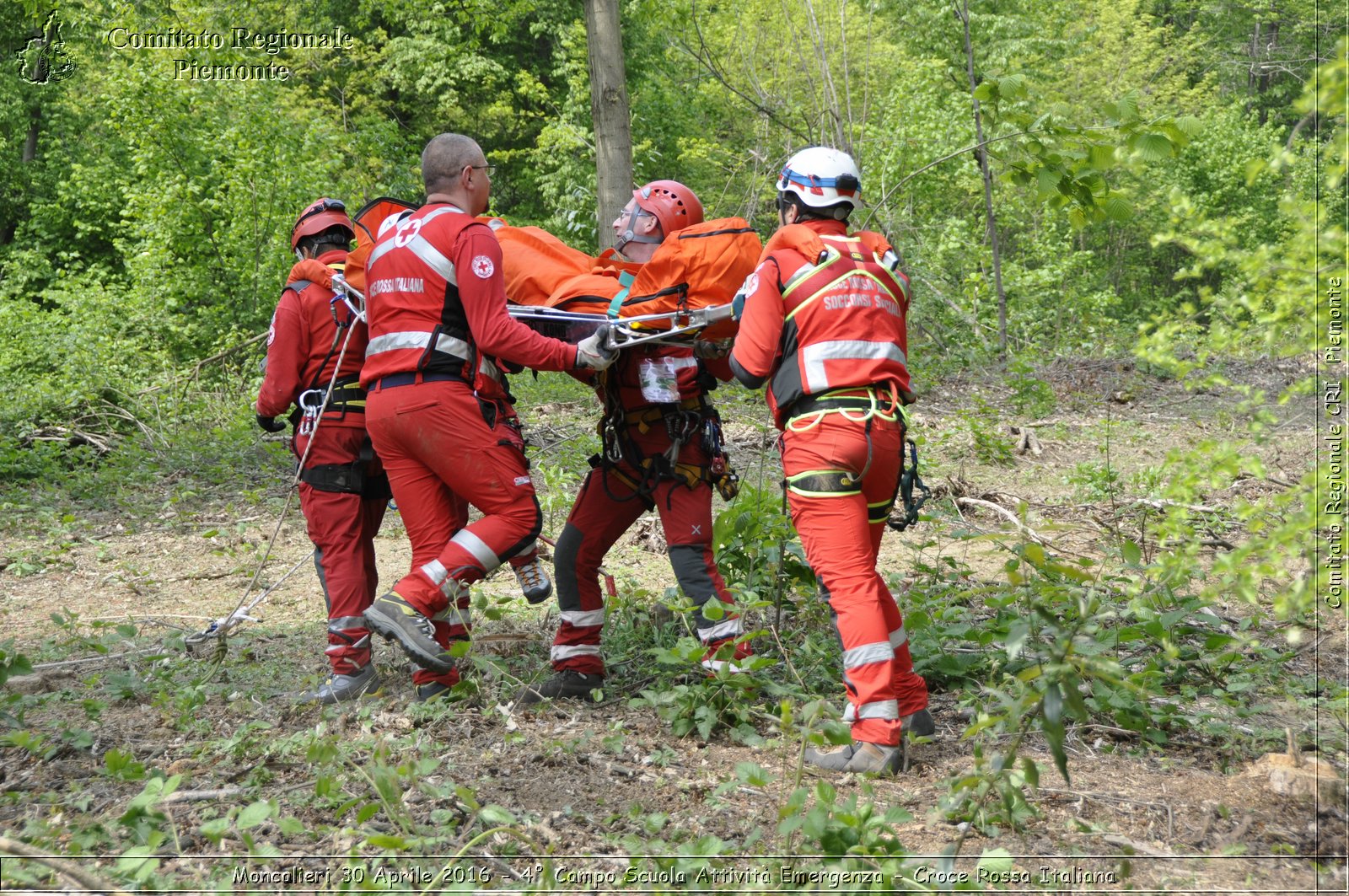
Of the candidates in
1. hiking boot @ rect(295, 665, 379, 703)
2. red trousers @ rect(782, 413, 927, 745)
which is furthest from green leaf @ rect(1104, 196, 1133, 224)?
hiking boot @ rect(295, 665, 379, 703)

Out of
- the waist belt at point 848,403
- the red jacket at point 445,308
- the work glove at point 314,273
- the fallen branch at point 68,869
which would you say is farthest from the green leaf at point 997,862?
the work glove at point 314,273

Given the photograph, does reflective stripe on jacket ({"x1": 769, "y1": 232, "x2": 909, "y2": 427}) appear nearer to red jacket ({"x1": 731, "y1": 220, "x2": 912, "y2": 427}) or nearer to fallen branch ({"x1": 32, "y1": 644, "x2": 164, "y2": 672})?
red jacket ({"x1": 731, "y1": 220, "x2": 912, "y2": 427})

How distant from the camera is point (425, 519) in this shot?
4.50 meters

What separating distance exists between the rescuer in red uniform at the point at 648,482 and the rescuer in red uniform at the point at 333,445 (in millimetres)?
908

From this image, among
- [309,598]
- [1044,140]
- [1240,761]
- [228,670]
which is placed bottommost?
[309,598]

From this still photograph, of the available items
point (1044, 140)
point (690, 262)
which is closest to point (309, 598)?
point (690, 262)

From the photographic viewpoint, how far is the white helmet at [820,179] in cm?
423

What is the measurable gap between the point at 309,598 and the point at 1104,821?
212 inches

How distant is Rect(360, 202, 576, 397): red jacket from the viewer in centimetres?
431

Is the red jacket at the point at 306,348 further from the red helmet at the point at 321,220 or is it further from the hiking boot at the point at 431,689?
the hiking boot at the point at 431,689

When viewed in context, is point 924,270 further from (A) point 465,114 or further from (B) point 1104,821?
(A) point 465,114

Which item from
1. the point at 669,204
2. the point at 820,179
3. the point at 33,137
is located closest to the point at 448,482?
the point at 669,204

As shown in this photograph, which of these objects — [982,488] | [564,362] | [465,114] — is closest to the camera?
[564,362]

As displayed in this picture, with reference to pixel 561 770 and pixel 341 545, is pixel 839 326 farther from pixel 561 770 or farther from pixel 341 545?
pixel 341 545
